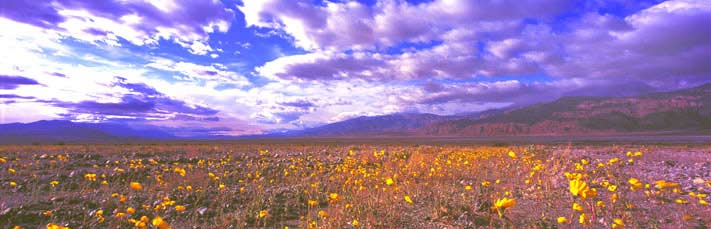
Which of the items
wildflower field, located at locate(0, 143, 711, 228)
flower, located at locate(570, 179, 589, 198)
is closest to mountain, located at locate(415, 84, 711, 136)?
wildflower field, located at locate(0, 143, 711, 228)

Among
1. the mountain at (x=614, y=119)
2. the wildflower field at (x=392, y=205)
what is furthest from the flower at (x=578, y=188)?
the mountain at (x=614, y=119)

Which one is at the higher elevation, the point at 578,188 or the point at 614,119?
the point at 614,119

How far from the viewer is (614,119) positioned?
114938 millimetres

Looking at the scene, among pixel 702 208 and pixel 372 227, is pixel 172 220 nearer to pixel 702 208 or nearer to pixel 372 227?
pixel 372 227

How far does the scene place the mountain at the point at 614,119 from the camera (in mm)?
108375

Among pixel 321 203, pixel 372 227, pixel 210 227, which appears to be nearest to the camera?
pixel 372 227

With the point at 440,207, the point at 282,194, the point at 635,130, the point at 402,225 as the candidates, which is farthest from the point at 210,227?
the point at 635,130

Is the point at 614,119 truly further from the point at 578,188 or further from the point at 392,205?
the point at 578,188

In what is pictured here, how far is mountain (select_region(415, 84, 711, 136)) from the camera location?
108 metres

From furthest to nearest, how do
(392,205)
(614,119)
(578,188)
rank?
1. (614,119)
2. (392,205)
3. (578,188)

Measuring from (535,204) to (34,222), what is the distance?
7830 millimetres

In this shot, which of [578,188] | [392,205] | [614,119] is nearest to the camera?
[578,188]

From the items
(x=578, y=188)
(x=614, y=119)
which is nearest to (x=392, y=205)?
(x=578, y=188)

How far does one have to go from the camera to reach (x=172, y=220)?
17.0 feet
